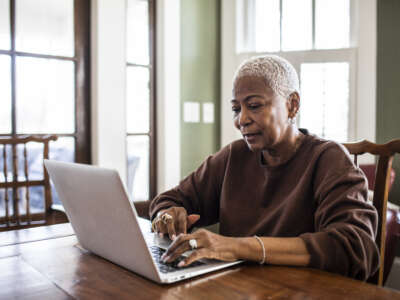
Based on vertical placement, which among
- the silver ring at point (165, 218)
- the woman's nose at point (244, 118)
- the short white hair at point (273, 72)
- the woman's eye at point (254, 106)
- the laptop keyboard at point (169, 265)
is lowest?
the laptop keyboard at point (169, 265)

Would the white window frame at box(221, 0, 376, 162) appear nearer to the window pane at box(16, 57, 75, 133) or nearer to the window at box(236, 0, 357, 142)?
the window at box(236, 0, 357, 142)

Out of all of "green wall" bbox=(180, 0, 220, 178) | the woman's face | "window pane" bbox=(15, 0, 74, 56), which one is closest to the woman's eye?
the woman's face

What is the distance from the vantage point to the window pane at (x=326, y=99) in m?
3.11

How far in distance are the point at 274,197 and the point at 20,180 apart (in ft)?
5.23

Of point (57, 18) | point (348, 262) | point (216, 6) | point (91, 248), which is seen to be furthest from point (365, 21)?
point (91, 248)

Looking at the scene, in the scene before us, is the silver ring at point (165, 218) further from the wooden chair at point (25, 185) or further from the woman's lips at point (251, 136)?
the wooden chair at point (25, 185)

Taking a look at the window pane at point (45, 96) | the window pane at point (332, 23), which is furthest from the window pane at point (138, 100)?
the window pane at point (332, 23)

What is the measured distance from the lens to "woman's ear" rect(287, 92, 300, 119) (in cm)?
127

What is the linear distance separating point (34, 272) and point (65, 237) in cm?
33

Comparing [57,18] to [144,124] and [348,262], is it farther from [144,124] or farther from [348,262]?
[348,262]

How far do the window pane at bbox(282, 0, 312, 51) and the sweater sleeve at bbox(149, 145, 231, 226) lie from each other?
204 cm

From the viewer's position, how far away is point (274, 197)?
1.25 m

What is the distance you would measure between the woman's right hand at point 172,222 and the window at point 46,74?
Result: 4.95ft

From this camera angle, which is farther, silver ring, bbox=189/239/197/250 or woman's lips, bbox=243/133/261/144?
woman's lips, bbox=243/133/261/144
